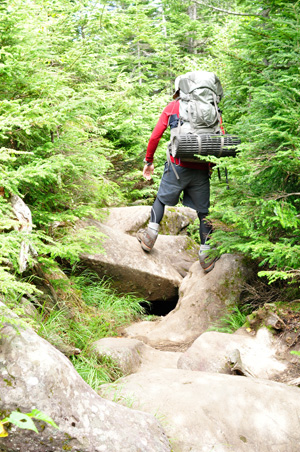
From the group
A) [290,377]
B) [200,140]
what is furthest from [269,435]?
[200,140]

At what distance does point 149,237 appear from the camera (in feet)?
22.2

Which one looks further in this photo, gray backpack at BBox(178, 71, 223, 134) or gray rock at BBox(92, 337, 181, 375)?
gray backpack at BBox(178, 71, 223, 134)

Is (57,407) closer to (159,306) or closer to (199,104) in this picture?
(199,104)

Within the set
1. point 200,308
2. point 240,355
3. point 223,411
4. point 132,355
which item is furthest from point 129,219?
point 223,411

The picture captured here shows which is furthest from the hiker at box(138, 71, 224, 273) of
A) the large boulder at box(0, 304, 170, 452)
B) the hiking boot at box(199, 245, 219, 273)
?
the large boulder at box(0, 304, 170, 452)

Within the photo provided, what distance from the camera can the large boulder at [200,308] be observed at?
18.1 ft

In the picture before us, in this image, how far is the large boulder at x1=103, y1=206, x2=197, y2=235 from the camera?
8.00 m

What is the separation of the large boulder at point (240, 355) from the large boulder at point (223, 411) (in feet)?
1.86

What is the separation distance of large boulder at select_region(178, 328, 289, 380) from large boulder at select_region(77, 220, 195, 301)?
246 cm

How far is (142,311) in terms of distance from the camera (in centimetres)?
655

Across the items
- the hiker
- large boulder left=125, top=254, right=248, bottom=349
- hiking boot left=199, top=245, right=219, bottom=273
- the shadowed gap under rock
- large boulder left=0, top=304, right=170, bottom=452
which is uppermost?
the hiker

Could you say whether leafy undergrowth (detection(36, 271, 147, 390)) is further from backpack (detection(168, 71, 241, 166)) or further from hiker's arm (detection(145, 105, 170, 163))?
backpack (detection(168, 71, 241, 166))

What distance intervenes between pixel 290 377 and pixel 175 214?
219 inches

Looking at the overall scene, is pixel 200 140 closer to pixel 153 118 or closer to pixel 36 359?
pixel 36 359
